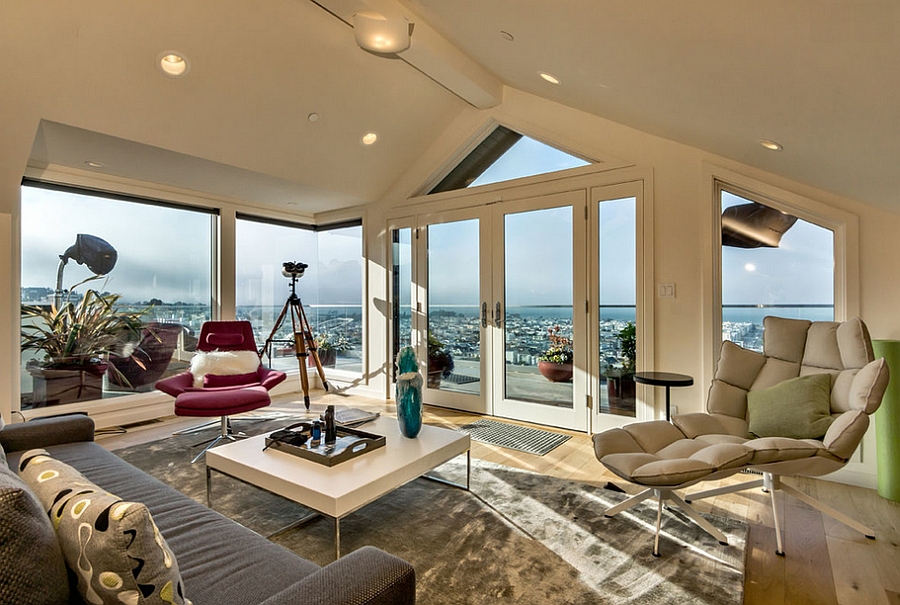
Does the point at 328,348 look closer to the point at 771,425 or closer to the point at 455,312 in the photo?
the point at 455,312

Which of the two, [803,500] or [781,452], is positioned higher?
[781,452]

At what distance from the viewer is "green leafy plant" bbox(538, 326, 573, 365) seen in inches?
155

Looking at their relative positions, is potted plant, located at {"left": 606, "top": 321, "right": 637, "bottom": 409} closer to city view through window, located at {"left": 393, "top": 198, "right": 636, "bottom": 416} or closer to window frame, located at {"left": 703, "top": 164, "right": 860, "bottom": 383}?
city view through window, located at {"left": 393, "top": 198, "right": 636, "bottom": 416}

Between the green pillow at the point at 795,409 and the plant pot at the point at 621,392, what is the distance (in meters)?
1.16

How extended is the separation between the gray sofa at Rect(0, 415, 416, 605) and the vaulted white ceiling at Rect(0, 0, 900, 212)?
78.4 inches

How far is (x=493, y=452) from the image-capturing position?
3281mm

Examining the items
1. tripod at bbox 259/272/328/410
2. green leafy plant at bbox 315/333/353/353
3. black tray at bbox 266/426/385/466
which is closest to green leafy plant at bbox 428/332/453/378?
tripod at bbox 259/272/328/410

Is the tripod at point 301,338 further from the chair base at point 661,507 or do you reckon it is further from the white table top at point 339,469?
the chair base at point 661,507

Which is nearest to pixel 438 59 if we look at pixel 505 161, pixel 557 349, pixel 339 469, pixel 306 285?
pixel 505 161

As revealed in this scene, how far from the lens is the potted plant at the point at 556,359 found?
3926 mm

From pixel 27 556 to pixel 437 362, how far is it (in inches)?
161

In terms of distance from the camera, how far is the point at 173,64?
111 inches

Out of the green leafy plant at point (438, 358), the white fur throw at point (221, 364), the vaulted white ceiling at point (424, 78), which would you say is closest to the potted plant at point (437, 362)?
the green leafy plant at point (438, 358)

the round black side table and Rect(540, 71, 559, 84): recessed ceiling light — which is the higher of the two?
Rect(540, 71, 559, 84): recessed ceiling light
